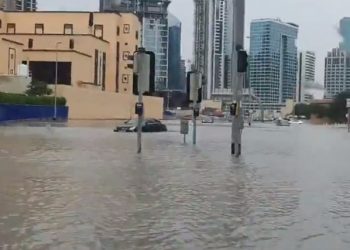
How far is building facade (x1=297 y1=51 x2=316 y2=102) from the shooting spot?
17110 centimetres

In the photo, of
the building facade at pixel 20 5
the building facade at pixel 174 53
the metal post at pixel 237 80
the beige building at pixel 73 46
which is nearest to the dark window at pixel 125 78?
the beige building at pixel 73 46

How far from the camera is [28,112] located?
66688 millimetres

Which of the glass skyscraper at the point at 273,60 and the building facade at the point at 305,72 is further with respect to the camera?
the building facade at the point at 305,72

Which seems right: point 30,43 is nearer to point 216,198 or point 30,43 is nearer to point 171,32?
point 171,32

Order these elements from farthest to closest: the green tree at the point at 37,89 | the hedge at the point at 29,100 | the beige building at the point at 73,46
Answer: the beige building at the point at 73,46 < the green tree at the point at 37,89 < the hedge at the point at 29,100

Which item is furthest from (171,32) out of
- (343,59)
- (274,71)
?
(343,59)

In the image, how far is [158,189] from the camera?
13930mm

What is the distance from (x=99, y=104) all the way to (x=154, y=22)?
54.3m

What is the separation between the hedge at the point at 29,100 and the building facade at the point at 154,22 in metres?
62.2

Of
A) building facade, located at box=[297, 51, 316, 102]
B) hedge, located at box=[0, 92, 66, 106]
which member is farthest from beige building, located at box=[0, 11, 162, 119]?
building facade, located at box=[297, 51, 316, 102]

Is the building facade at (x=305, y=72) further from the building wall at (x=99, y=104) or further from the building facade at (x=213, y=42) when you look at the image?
the building wall at (x=99, y=104)

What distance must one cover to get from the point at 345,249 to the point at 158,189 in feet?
19.8

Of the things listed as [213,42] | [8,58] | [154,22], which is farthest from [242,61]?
[154,22]

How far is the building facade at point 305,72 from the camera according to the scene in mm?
171100
